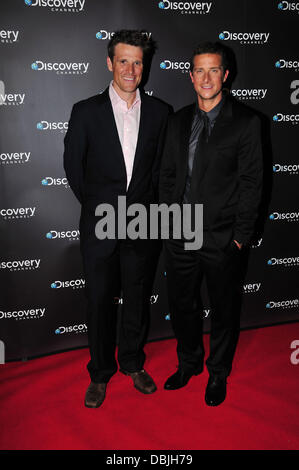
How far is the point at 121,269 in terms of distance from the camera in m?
2.73

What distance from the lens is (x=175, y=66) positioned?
10.0ft

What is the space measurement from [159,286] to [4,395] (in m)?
1.42

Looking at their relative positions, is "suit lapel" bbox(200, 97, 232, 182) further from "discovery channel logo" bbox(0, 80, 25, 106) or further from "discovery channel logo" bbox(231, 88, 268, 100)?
"discovery channel logo" bbox(0, 80, 25, 106)

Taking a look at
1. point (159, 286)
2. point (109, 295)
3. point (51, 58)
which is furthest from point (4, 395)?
point (51, 58)

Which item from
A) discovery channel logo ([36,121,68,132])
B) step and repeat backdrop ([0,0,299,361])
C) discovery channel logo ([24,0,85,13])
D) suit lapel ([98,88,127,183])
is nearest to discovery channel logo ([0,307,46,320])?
step and repeat backdrop ([0,0,299,361])

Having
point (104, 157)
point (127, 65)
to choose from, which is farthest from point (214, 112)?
point (104, 157)

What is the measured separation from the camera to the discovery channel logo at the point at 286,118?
3.34 m

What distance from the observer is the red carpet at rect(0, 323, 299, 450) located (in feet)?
7.88

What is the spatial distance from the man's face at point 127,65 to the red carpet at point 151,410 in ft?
6.54

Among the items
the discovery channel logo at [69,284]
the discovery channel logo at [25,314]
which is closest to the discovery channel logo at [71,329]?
the discovery channel logo at [25,314]

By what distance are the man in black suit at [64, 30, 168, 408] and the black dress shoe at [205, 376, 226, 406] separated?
400 mm

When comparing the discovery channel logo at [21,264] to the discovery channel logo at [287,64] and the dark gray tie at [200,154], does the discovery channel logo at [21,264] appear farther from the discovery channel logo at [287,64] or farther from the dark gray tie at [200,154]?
the discovery channel logo at [287,64]

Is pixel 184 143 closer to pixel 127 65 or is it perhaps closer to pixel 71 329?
pixel 127 65
